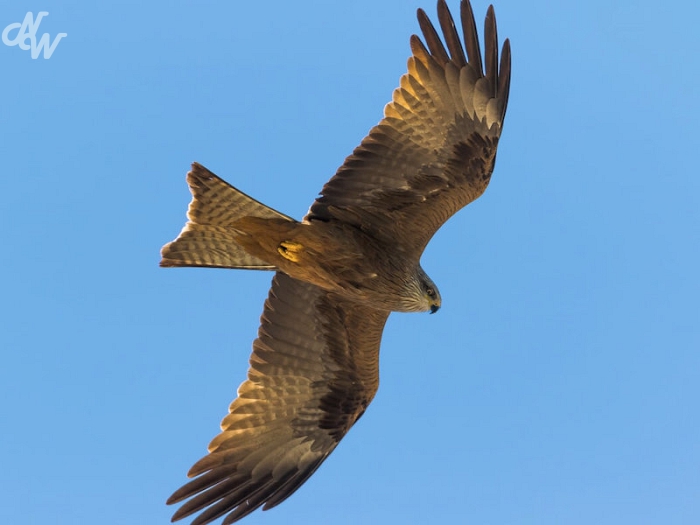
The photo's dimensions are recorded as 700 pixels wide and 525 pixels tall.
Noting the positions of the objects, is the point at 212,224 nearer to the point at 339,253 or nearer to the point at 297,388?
the point at 339,253

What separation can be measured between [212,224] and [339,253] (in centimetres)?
127

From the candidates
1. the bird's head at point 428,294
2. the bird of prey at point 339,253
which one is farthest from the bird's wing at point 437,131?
the bird's head at point 428,294

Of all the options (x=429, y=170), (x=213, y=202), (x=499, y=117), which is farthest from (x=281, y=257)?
(x=499, y=117)

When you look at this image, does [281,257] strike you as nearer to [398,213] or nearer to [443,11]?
[398,213]

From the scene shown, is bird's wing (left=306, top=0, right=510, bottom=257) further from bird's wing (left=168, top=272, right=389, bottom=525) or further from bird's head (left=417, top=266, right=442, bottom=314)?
bird's wing (left=168, top=272, right=389, bottom=525)

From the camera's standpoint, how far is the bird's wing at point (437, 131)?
918 centimetres

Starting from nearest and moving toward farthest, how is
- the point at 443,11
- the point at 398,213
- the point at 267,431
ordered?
1. the point at 443,11
2. the point at 398,213
3. the point at 267,431

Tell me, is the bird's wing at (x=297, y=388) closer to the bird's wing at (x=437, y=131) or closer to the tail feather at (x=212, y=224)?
the tail feather at (x=212, y=224)

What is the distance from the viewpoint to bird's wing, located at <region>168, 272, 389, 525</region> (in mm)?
10266

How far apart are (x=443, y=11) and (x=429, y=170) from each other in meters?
1.47

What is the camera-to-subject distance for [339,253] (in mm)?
9516

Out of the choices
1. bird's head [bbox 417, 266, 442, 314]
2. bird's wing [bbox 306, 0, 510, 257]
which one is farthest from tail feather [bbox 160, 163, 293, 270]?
bird's head [bbox 417, 266, 442, 314]

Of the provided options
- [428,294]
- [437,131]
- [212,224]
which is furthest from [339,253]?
[437,131]

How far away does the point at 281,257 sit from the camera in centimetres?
968
